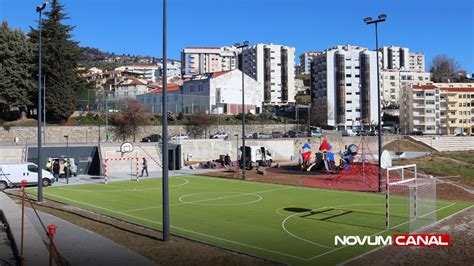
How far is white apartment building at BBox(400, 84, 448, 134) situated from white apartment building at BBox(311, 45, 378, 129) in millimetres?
8450

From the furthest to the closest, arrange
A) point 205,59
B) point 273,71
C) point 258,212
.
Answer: point 205,59 < point 273,71 < point 258,212

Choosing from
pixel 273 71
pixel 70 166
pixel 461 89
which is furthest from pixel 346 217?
pixel 273 71

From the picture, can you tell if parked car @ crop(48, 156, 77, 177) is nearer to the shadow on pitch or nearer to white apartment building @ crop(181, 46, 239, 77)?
the shadow on pitch

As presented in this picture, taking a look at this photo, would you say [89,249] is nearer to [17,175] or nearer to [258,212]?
[258,212]

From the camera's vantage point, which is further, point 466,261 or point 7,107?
point 7,107

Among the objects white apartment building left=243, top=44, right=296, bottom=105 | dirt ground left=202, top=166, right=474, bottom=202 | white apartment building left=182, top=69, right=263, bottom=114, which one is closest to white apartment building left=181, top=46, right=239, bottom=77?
white apartment building left=243, top=44, right=296, bottom=105

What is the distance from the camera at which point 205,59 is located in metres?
182

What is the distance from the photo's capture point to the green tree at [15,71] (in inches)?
A: 2266

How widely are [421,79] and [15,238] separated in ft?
507

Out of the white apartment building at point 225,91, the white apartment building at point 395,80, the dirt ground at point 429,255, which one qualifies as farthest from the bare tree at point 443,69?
the dirt ground at point 429,255

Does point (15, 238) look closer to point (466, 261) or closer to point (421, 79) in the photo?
point (466, 261)

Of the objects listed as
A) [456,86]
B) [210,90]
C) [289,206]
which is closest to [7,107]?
[210,90]

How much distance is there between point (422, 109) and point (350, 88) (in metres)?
19.1

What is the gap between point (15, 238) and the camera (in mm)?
13008
